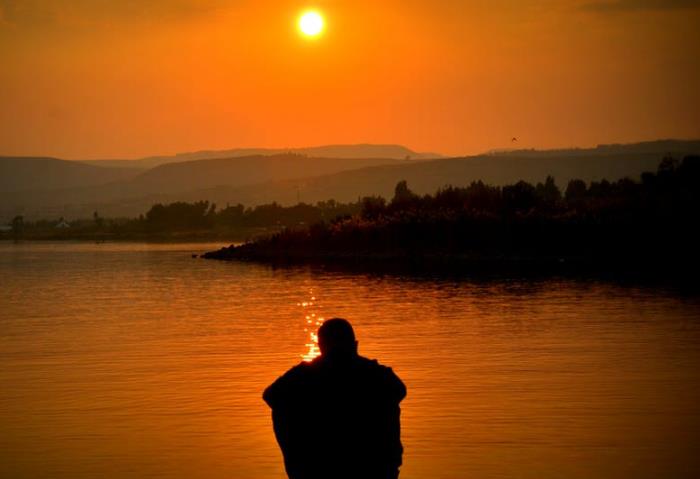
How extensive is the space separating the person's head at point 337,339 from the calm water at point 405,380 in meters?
5.26

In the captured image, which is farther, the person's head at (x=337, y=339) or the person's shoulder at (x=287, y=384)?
the person's shoulder at (x=287, y=384)

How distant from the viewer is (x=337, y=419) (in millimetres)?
7758

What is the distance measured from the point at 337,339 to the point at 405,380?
11.2 m

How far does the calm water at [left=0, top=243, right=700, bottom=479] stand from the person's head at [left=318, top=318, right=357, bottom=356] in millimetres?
5263

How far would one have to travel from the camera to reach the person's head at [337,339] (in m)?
7.45

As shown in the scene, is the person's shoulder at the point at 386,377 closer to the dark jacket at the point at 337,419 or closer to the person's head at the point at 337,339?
the dark jacket at the point at 337,419

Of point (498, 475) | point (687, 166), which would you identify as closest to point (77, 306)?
point (498, 475)

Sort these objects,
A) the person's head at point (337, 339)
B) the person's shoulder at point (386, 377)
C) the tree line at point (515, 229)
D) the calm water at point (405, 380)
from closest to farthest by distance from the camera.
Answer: the person's head at point (337, 339) → the person's shoulder at point (386, 377) → the calm water at point (405, 380) → the tree line at point (515, 229)

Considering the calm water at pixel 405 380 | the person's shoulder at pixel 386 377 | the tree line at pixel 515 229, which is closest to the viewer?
the person's shoulder at pixel 386 377

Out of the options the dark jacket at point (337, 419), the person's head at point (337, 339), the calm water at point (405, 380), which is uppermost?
the person's head at point (337, 339)

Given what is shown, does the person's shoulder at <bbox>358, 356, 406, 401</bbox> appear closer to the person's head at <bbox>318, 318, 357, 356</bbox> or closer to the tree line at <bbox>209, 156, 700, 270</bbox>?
the person's head at <bbox>318, 318, 357, 356</bbox>

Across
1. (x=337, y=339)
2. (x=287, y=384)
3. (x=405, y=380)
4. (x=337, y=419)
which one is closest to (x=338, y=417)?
(x=337, y=419)

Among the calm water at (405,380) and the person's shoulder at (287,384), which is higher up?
the person's shoulder at (287,384)

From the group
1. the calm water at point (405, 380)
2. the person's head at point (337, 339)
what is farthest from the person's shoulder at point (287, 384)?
the calm water at point (405, 380)
